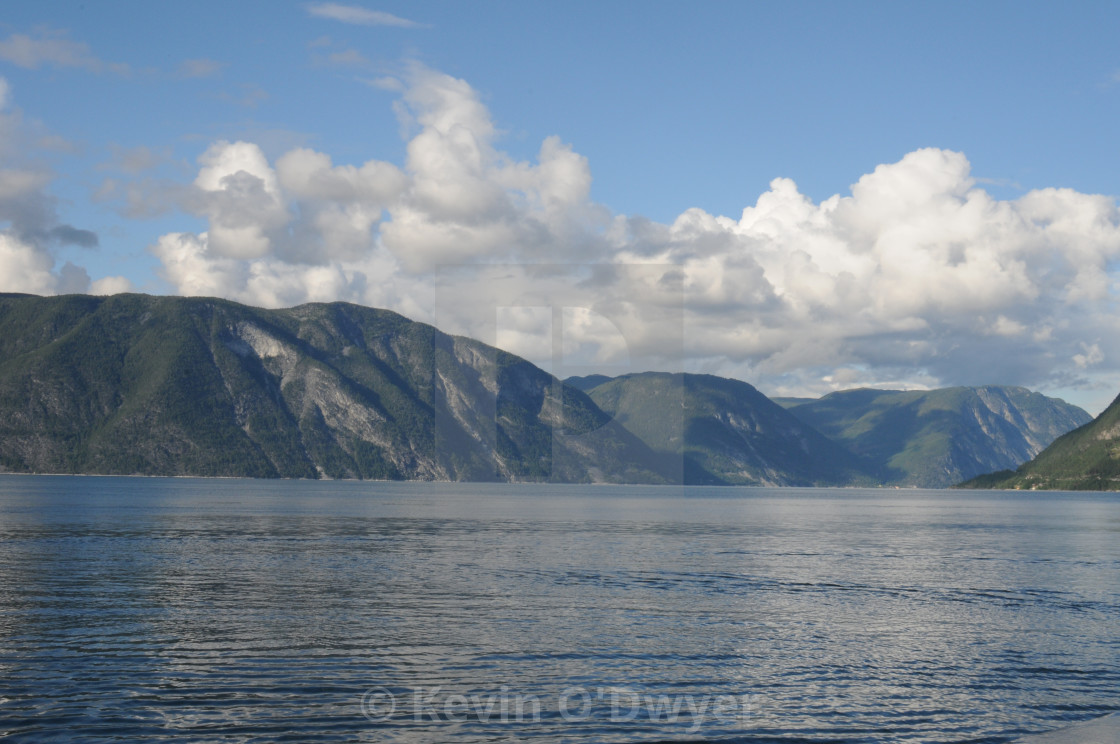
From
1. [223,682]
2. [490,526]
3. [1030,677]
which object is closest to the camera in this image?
[223,682]

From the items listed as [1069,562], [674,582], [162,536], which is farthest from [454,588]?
[1069,562]

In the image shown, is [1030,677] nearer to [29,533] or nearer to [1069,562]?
[1069,562]

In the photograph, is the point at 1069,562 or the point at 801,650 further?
the point at 1069,562

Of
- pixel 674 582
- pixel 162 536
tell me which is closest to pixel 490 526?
pixel 162 536

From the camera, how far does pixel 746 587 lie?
6209cm

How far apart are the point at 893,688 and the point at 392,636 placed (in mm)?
22186

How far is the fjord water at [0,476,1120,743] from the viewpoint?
28594 millimetres

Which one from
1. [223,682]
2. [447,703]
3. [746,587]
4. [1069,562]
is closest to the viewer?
[447,703]

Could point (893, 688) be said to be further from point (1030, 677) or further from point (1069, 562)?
point (1069, 562)

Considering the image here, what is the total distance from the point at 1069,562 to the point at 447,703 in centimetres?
7824

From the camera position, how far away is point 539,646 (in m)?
39.7

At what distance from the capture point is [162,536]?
97.5 meters

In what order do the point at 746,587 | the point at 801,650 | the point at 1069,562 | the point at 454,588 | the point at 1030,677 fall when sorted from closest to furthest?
the point at 1030,677
the point at 801,650
the point at 454,588
the point at 746,587
the point at 1069,562

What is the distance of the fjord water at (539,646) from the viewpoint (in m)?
28.6
